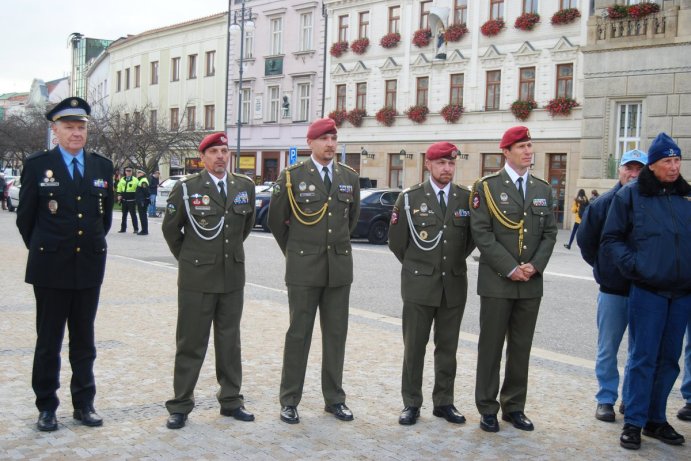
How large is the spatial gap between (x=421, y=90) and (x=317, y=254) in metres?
35.5

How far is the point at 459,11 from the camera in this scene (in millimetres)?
39406

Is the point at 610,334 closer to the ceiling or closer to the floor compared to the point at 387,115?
closer to the floor

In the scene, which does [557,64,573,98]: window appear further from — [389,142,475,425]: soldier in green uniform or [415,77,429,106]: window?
[389,142,475,425]: soldier in green uniform

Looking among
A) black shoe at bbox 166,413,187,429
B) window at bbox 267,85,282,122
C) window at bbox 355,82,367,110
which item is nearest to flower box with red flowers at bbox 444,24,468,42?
window at bbox 355,82,367,110

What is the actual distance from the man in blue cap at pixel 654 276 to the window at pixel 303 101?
41.8 m

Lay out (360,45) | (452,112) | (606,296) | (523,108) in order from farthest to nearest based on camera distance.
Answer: (360,45) → (452,112) → (523,108) → (606,296)

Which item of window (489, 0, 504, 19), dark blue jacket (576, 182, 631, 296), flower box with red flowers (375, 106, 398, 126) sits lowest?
dark blue jacket (576, 182, 631, 296)

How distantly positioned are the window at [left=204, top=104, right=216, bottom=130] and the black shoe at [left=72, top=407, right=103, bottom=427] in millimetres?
48209

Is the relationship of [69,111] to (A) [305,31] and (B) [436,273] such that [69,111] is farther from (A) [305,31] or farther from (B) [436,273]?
(A) [305,31]

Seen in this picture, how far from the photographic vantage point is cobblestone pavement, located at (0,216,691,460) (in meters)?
5.59

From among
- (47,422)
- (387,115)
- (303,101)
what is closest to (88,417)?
(47,422)

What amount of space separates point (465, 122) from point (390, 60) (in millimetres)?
5238

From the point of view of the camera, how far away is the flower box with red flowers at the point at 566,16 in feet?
114

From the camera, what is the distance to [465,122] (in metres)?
39.1
